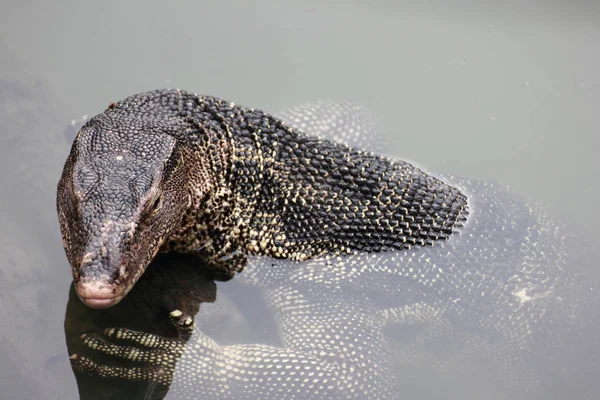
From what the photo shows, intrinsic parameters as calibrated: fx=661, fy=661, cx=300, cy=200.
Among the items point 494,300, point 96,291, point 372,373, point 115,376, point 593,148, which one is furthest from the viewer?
point 593,148

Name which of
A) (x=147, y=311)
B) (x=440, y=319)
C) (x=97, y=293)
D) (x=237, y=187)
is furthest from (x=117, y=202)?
(x=440, y=319)

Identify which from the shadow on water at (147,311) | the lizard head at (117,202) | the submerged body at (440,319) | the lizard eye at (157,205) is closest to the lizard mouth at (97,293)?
the lizard head at (117,202)

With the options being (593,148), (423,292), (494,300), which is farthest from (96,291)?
(593,148)

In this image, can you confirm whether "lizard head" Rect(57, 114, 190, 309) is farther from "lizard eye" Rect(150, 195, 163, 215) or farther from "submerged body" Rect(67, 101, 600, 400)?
"submerged body" Rect(67, 101, 600, 400)

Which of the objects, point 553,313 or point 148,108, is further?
point 553,313

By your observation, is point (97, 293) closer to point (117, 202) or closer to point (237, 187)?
point (117, 202)

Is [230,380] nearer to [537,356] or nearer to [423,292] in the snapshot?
[423,292]

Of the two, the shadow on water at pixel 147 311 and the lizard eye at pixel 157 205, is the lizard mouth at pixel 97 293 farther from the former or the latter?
the shadow on water at pixel 147 311
